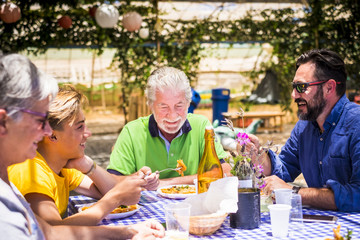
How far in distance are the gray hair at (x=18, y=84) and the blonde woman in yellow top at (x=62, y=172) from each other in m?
0.63

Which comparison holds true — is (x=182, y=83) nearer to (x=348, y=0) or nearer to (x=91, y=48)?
(x=91, y=48)

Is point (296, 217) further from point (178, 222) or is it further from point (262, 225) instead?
point (178, 222)

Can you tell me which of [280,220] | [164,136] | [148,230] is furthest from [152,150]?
[280,220]

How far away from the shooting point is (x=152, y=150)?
303 centimetres

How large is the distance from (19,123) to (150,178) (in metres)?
1.24

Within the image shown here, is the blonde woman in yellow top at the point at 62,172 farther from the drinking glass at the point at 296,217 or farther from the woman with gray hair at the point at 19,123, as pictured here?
the drinking glass at the point at 296,217

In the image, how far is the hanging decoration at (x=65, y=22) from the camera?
8.09 metres

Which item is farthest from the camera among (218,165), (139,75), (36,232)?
(139,75)

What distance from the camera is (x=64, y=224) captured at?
1.85 m

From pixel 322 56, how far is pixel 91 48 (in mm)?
6774

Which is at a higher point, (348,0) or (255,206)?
(348,0)

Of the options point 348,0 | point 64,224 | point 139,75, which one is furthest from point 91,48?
point 64,224

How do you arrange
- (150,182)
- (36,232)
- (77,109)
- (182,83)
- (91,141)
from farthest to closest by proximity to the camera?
(91,141)
(182,83)
(150,182)
(77,109)
(36,232)

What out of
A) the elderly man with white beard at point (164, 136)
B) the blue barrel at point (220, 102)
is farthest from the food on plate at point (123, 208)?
the blue barrel at point (220, 102)
